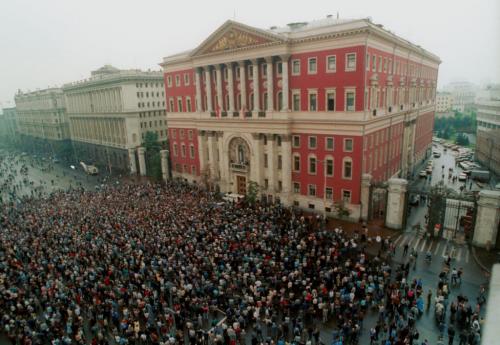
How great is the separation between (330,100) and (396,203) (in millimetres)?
13079

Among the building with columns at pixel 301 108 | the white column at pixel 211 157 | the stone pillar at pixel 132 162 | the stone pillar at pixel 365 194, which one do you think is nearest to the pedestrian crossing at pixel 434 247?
the stone pillar at pixel 365 194

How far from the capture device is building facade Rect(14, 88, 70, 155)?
107375 mm

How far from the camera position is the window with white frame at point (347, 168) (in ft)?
126

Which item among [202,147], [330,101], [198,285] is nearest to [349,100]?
A: [330,101]

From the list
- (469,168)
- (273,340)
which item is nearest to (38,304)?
(273,340)

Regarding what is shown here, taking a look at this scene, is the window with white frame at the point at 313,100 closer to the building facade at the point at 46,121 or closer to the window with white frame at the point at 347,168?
the window with white frame at the point at 347,168

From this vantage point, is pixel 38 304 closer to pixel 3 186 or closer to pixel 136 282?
pixel 136 282

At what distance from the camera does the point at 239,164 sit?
47.3 meters

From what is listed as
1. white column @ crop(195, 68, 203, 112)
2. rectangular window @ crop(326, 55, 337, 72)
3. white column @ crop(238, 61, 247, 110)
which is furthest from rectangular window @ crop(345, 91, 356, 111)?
white column @ crop(195, 68, 203, 112)

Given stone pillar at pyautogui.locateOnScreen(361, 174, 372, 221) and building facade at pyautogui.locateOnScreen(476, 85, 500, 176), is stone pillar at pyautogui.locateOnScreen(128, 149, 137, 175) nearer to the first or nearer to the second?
stone pillar at pyautogui.locateOnScreen(361, 174, 372, 221)

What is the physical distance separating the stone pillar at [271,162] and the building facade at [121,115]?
3294 centimetres

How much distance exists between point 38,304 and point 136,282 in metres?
6.66

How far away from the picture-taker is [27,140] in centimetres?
13088

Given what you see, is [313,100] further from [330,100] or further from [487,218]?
[487,218]
